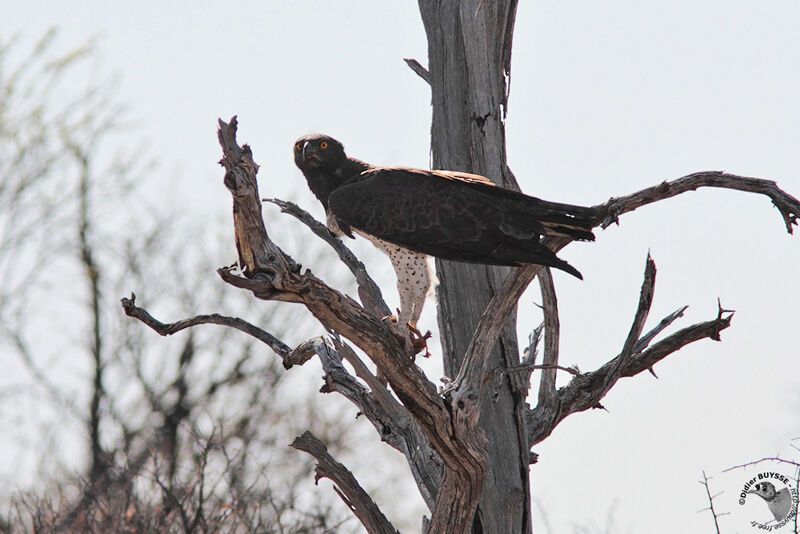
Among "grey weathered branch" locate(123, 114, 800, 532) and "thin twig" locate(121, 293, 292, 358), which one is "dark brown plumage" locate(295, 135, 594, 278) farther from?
"thin twig" locate(121, 293, 292, 358)

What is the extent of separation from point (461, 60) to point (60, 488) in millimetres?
6858

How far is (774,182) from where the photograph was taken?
601cm

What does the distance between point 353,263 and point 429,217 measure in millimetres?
1334

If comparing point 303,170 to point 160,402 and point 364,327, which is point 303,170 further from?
point 160,402

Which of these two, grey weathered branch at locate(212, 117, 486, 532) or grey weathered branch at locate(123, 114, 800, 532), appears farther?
grey weathered branch at locate(123, 114, 800, 532)

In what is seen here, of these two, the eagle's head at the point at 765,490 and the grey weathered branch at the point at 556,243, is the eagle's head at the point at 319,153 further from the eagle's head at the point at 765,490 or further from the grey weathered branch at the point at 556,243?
the eagle's head at the point at 765,490

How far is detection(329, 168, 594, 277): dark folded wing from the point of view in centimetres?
583

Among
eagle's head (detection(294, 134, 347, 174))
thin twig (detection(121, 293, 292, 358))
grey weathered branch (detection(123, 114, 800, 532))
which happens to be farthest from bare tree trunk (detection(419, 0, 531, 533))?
thin twig (detection(121, 293, 292, 358))

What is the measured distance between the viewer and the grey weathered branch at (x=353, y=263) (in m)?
7.17

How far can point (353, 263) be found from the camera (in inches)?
291

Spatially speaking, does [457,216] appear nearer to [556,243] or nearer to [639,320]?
[556,243]

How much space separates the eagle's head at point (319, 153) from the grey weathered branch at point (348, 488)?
2009 mm

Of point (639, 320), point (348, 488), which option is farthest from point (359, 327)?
point (639, 320)

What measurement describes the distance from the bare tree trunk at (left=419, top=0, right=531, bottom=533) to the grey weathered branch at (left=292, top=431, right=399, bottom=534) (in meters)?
0.77
